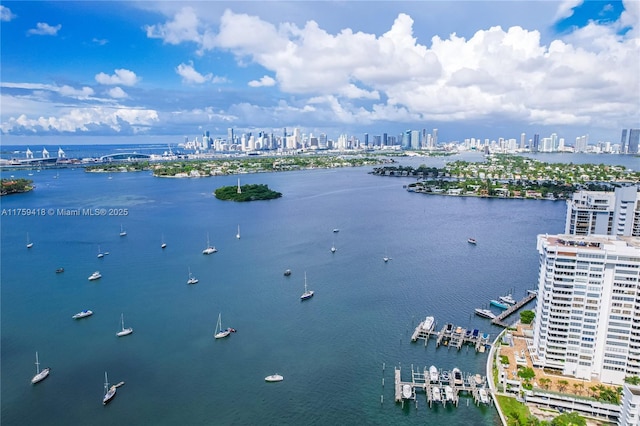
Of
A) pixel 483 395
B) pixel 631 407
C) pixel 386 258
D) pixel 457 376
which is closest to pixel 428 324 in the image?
pixel 457 376

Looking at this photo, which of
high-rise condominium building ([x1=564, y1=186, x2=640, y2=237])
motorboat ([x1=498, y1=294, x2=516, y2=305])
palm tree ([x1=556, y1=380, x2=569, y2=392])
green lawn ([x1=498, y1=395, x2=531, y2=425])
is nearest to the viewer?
green lawn ([x1=498, y1=395, x2=531, y2=425])

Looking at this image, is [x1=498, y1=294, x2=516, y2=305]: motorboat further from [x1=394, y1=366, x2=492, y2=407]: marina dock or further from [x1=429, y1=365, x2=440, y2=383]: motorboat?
[x1=429, y1=365, x2=440, y2=383]: motorboat

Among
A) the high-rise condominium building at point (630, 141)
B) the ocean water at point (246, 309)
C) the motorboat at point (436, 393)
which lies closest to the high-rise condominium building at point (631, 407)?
the ocean water at point (246, 309)

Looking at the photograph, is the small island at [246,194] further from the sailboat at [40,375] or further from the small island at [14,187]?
the sailboat at [40,375]

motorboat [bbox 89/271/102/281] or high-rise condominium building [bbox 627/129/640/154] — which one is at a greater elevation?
high-rise condominium building [bbox 627/129/640/154]

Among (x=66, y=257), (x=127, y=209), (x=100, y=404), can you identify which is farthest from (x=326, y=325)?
(x=127, y=209)

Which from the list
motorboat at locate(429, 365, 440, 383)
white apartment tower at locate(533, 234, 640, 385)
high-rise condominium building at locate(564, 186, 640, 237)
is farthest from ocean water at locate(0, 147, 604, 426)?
high-rise condominium building at locate(564, 186, 640, 237)

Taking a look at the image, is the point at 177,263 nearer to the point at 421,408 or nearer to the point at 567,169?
the point at 421,408

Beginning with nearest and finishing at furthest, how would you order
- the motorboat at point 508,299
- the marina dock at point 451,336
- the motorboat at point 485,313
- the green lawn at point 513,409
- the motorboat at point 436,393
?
1. the green lawn at point 513,409
2. the motorboat at point 436,393
3. the marina dock at point 451,336
4. the motorboat at point 485,313
5. the motorboat at point 508,299
